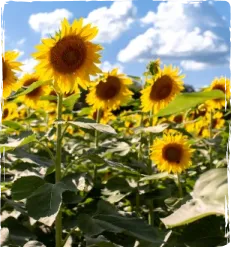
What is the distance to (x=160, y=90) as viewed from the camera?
2289mm

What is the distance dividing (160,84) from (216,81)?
567 mm

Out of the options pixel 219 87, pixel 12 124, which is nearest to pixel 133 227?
pixel 12 124

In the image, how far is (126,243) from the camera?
63.7 inches

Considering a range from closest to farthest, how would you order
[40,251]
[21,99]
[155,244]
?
1. [40,251]
2. [155,244]
3. [21,99]

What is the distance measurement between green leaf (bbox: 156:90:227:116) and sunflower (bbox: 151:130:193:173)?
1428 millimetres

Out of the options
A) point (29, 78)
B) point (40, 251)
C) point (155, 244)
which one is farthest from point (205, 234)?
point (29, 78)

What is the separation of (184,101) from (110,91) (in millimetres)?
1694

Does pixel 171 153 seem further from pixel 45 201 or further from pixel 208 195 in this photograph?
pixel 208 195

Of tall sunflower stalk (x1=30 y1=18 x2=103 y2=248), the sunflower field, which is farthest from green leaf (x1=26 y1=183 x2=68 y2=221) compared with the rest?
tall sunflower stalk (x1=30 y1=18 x2=103 y2=248)

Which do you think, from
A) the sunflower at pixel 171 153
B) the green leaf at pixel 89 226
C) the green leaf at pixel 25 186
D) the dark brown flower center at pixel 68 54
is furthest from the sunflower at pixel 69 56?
the sunflower at pixel 171 153

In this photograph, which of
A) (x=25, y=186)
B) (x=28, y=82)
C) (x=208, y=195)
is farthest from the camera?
(x=28, y=82)

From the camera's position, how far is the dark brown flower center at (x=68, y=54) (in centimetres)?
158

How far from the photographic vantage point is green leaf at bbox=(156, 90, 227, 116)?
66 centimetres

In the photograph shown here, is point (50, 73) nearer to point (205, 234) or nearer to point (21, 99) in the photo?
point (205, 234)
